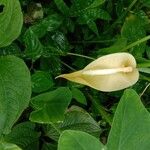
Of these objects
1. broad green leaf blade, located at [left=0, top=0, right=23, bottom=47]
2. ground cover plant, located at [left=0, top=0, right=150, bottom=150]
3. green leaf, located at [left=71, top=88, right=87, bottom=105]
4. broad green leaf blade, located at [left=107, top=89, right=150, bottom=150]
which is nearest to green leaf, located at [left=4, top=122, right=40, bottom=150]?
ground cover plant, located at [left=0, top=0, right=150, bottom=150]

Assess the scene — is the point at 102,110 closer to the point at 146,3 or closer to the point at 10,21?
the point at 146,3

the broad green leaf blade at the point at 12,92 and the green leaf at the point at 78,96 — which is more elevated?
the broad green leaf blade at the point at 12,92

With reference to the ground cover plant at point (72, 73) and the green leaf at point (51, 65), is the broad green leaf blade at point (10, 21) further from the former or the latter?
the green leaf at point (51, 65)

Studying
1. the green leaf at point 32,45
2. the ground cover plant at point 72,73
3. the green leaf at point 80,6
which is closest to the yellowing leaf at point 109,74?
the ground cover plant at point 72,73

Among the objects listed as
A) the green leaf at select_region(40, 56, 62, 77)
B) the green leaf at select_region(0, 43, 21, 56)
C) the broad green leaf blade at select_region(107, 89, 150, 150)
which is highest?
the broad green leaf blade at select_region(107, 89, 150, 150)

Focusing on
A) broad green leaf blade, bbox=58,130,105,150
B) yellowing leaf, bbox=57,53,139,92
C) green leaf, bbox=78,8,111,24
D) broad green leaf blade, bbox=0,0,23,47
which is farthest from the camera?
green leaf, bbox=78,8,111,24

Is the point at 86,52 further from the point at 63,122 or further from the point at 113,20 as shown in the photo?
the point at 63,122

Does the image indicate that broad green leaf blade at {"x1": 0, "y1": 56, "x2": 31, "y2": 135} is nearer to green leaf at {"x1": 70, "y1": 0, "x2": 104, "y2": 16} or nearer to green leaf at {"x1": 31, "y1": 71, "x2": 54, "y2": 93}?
green leaf at {"x1": 31, "y1": 71, "x2": 54, "y2": 93}
